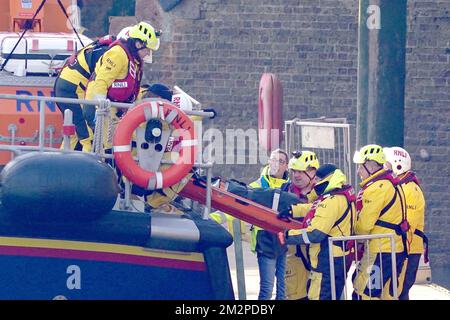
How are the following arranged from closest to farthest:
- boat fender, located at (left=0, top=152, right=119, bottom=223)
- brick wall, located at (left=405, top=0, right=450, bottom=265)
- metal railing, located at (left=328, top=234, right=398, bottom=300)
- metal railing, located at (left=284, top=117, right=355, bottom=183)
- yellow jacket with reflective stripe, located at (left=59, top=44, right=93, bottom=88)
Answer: boat fender, located at (left=0, top=152, right=119, bottom=223) < metal railing, located at (left=328, top=234, right=398, bottom=300) < yellow jacket with reflective stripe, located at (left=59, top=44, right=93, bottom=88) < metal railing, located at (left=284, top=117, right=355, bottom=183) < brick wall, located at (left=405, top=0, right=450, bottom=265)

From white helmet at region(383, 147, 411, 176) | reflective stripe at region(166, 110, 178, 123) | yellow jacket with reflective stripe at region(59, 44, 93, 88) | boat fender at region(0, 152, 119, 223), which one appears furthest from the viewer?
white helmet at region(383, 147, 411, 176)

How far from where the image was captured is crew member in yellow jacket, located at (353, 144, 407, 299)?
870cm

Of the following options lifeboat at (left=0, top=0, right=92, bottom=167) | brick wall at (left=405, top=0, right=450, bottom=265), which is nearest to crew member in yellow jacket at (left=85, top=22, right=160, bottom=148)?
lifeboat at (left=0, top=0, right=92, bottom=167)

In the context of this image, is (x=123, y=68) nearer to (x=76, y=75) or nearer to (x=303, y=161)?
(x=76, y=75)

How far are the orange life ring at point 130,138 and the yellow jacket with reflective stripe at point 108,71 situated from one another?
0.90 metres

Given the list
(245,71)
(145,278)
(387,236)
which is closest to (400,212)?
(387,236)

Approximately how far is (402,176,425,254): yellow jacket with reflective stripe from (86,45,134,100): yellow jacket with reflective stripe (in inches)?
91.1

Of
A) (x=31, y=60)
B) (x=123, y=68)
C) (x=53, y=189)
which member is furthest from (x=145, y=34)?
(x=53, y=189)

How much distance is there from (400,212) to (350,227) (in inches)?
18.0

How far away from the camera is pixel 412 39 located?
634 inches

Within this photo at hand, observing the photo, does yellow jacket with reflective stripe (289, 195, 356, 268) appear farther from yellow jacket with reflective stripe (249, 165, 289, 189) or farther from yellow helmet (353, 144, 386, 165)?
yellow jacket with reflective stripe (249, 165, 289, 189)

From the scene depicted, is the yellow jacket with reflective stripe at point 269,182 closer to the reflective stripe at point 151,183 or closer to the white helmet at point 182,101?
the white helmet at point 182,101

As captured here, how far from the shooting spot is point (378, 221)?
8.75 meters

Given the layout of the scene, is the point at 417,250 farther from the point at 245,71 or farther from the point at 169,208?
the point at 245,71
